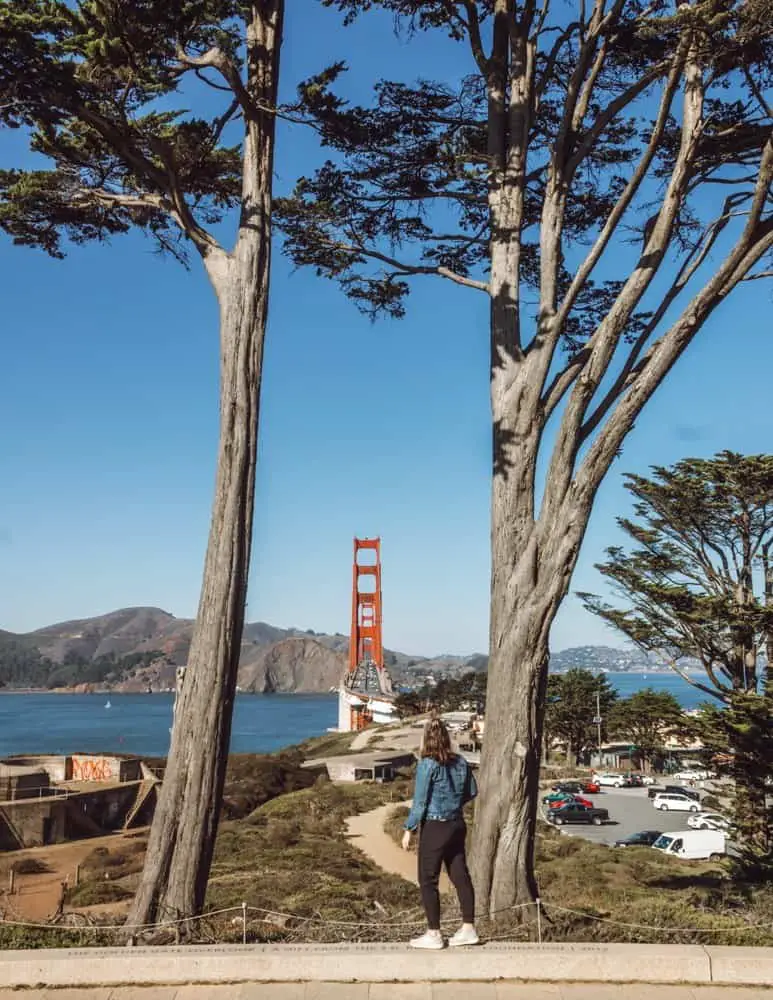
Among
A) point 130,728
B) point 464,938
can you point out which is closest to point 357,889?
point 464,938

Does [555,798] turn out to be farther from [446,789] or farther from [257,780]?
[446,789]

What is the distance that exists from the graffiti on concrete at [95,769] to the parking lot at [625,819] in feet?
43.4

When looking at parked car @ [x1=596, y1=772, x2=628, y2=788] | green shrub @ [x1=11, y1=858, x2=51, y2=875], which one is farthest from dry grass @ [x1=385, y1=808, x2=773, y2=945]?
parked car @ [x1=596, y1=772, x2=628, y2=788]

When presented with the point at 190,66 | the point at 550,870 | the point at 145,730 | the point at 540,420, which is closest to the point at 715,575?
the point at 550,870

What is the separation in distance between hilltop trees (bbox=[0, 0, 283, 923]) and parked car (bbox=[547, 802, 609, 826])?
60.7ft

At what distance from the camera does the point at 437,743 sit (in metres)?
3.31

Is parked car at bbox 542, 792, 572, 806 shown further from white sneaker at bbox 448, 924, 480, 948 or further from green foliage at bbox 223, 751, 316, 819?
white sneaker at bbox 448, 924, 480, 948

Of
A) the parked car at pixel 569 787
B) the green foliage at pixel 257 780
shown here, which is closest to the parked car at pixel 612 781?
the parked car at pixel 569 787

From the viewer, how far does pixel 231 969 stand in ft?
9.86

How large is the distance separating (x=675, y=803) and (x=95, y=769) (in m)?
16.9

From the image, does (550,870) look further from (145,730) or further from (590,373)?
(145,730)

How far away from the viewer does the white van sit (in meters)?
15.8

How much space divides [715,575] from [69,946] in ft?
38.7

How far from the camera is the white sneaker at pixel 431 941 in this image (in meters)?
3.15
